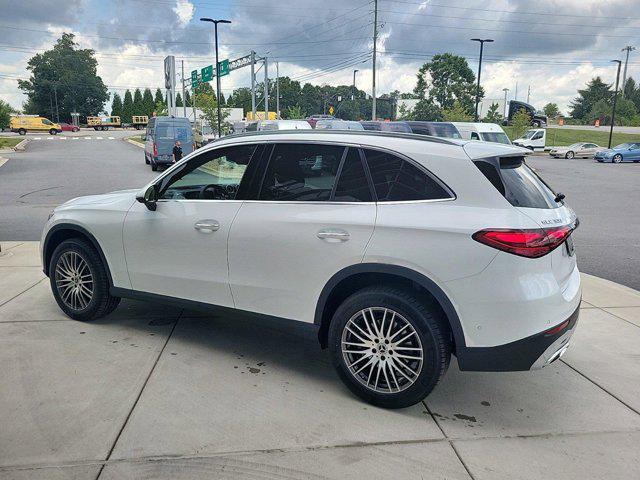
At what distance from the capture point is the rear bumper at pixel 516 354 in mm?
3092

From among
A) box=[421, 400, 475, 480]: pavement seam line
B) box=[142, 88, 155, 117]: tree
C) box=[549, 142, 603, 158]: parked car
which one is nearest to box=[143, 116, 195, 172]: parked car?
box=[421, 400, 475, 480]: pavement seam line

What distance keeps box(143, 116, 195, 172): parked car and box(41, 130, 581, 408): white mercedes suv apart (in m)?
18.9

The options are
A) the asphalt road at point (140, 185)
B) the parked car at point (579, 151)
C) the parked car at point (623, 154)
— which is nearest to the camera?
the asphalt road at point (140, 185)

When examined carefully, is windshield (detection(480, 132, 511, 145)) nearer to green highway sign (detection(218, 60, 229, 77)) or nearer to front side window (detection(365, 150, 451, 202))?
front side window (detection(365, 150, 451, 202))

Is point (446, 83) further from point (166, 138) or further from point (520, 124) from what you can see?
point (166, 138)

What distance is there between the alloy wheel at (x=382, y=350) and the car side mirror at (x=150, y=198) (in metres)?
2.00

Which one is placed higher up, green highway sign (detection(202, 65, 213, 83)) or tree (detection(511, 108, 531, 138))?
green highway sign (detection(202, 65, 213, 83))

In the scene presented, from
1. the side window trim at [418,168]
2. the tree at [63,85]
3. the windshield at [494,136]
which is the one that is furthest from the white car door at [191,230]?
the tree at [63,85]

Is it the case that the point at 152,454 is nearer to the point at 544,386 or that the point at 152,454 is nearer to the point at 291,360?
the point at 291,360

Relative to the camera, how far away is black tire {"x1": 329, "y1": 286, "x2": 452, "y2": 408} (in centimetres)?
326

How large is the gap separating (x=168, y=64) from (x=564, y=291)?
159 ft

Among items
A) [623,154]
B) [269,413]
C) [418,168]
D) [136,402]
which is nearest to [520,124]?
[623,154]

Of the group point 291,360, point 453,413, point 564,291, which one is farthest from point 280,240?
point 564,291

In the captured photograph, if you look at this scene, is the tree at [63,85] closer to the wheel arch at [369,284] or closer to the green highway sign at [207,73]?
the green highway sign at [207,73]
